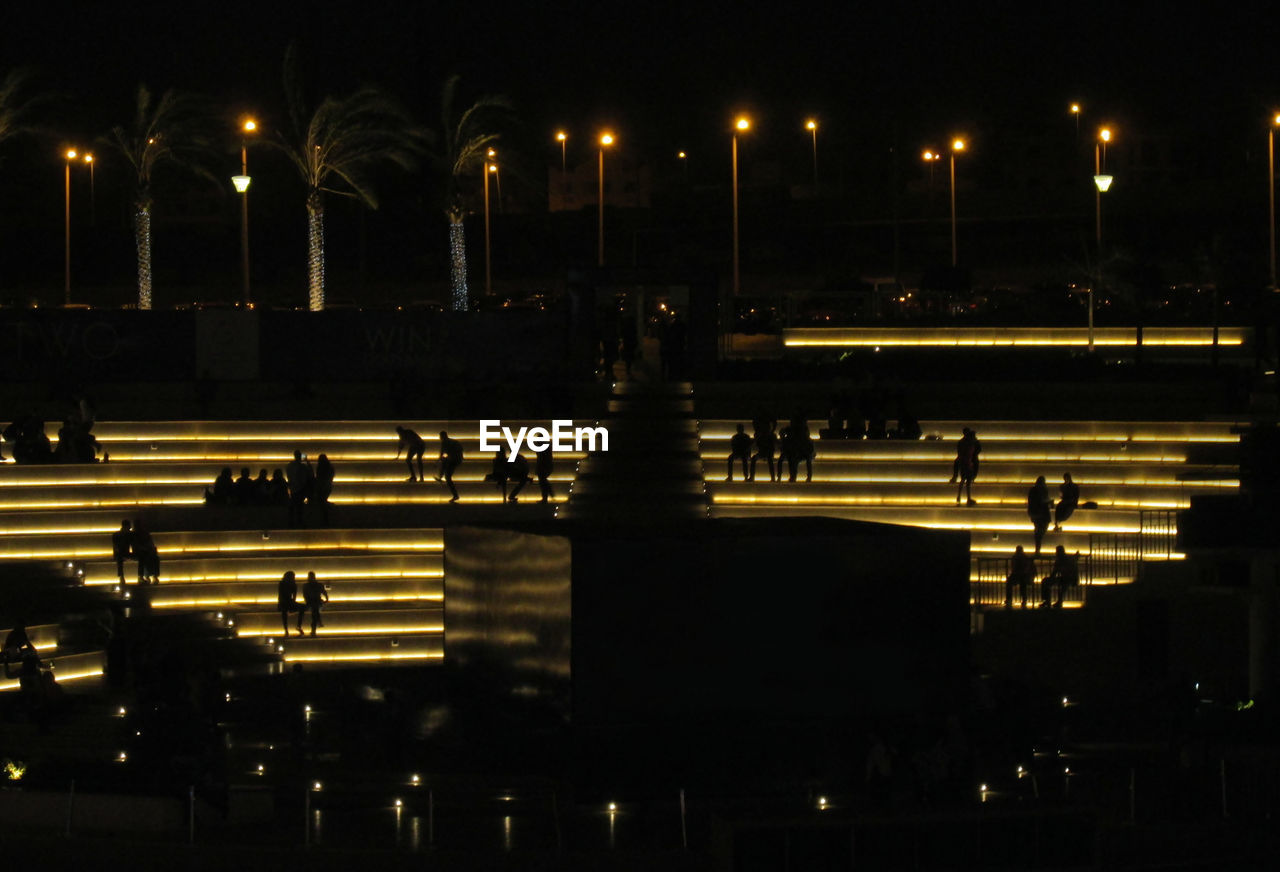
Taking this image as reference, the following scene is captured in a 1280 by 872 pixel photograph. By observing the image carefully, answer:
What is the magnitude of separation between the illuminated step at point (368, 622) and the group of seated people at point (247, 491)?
3312 millimetres

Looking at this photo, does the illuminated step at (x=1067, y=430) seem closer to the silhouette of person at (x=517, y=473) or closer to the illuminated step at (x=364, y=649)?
the silhouette of person at (x=517, y=473)

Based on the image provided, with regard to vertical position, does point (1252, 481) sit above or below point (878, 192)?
below

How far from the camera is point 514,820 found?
56.1ft

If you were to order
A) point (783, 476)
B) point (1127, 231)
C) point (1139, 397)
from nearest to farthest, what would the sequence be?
point (783, 476) < point (1139, 397) < point (1127, 231)

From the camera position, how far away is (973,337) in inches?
1708

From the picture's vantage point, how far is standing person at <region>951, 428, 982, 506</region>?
3238cm

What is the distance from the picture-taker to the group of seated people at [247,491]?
108ft

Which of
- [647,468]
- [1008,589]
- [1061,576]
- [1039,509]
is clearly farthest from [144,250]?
[1061,576]

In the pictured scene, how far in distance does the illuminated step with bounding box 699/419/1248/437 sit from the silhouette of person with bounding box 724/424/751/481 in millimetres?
1444

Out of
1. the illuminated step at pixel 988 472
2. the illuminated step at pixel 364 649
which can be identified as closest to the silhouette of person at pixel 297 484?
the illuminated step at pixel 364 649

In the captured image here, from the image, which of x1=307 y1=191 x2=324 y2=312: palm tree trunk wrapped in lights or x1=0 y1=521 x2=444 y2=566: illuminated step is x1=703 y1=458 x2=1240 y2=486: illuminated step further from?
x1=307 y1=191 x2=324 y2=312: palm tree trunk wrapped in lights

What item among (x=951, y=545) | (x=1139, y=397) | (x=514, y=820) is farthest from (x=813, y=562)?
(x=1139, y=397)

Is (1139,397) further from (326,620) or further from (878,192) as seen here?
(878,192)

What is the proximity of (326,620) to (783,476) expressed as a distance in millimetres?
8193
